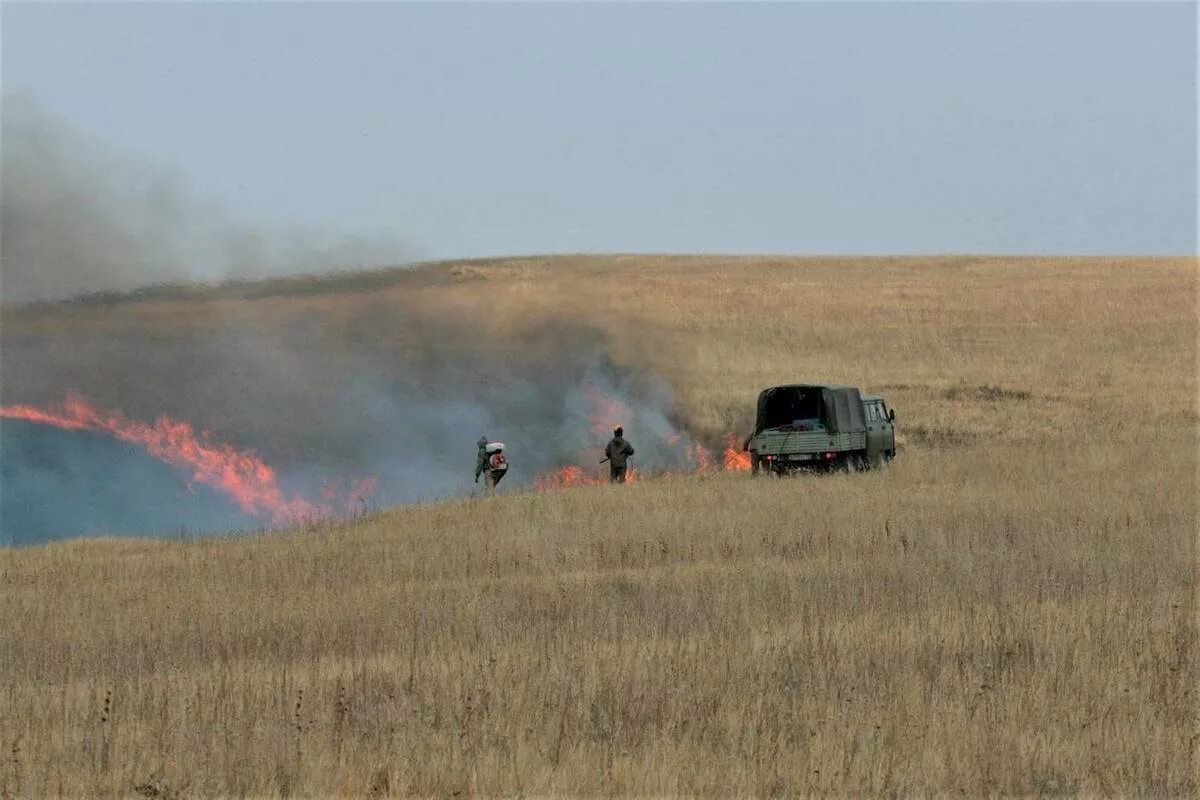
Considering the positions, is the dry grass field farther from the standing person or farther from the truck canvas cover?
the truck canvas cover

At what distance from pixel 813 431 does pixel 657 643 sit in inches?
828

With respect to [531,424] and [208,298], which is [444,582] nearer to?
[208,298]

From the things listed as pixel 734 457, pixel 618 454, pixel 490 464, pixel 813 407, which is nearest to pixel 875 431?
pixel 813 407

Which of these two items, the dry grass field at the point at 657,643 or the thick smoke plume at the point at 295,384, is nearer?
the dry grass field at the point at 657,643

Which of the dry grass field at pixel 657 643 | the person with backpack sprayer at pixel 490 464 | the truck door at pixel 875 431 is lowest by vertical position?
the dry grass field at pixel 657 643

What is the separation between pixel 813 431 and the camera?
111ft

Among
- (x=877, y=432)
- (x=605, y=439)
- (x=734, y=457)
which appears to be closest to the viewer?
(x=877, y=432)

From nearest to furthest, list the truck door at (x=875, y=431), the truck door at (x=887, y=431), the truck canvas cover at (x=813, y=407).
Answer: the truck canvas cover at (x=813, y=407)
the truck door at (x=875, y=431)
the truck door at (x=887, y=431)

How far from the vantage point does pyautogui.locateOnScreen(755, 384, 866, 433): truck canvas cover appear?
33906mm

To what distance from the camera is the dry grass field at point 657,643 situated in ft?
29.9

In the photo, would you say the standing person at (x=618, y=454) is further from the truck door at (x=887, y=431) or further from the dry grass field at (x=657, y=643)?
the truck door at (x=887, y=431)

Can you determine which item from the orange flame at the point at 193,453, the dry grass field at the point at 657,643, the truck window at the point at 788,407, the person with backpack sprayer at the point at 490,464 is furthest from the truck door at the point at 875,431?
the orange flame at the point at 193,453

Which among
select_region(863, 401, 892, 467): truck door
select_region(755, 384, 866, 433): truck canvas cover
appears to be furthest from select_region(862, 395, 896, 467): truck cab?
select_region(755, 384, 866, 433): truck canvas cover

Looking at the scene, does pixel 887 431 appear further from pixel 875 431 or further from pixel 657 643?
pixel 657 643
